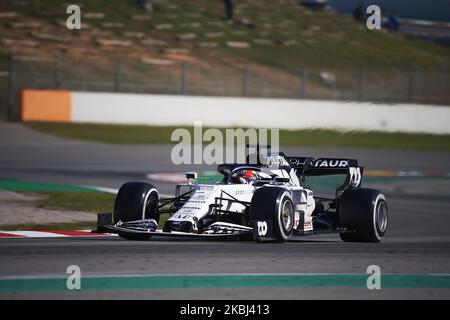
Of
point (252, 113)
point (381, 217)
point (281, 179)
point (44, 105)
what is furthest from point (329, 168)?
point (252, 113)

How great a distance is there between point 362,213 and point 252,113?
2130cm

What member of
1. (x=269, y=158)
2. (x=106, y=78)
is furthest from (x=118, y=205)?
(x=106, y=78)

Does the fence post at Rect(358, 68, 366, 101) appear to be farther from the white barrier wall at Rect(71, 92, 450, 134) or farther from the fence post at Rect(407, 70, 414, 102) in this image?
the white barrier wall at Rect(71, 92, 450, 134)

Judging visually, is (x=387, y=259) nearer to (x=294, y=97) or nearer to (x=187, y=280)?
(x=187, y=280)

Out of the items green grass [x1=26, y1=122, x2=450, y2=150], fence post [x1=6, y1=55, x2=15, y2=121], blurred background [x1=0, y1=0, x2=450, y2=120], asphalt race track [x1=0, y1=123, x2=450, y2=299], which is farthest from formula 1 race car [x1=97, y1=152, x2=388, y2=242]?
fence post [x1=6, y1=55, x2=15, y2=121]

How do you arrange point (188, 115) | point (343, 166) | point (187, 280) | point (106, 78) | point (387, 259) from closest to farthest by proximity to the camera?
point (187, 280) < point (387, 259) < point (343, 166) < point (188, 115) < point (106, 78)

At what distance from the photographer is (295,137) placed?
33406mm

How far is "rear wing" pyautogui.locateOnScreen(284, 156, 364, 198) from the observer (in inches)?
514

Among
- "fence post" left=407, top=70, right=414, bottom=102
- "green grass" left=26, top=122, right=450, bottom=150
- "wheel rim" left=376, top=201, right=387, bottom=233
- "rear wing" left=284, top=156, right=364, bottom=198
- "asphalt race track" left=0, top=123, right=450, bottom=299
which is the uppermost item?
"fence post" left=407, top=70, right=414, bottom=102

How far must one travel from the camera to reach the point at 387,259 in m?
10.6

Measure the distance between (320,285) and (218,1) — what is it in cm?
3946

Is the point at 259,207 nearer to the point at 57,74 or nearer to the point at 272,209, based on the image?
the point at 272,209

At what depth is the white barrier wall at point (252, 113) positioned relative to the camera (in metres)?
32.4

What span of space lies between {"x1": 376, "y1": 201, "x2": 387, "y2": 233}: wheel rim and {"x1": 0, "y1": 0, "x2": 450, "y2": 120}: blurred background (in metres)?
19.8
